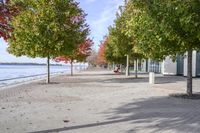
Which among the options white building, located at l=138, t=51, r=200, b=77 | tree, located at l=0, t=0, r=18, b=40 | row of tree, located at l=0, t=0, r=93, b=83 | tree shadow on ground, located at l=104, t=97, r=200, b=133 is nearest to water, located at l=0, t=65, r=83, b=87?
row of tree, located at l=0, t=0, r=93, b=83

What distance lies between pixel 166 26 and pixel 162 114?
15.8 feet

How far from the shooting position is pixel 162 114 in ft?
43.6

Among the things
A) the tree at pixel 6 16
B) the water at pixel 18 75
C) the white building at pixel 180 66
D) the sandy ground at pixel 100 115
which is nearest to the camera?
the tree at pixel 6 16

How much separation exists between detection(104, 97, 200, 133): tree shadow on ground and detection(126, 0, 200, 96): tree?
239cm

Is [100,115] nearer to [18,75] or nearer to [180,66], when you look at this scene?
[180,66]

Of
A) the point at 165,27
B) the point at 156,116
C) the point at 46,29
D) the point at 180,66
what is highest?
the point at 46,29

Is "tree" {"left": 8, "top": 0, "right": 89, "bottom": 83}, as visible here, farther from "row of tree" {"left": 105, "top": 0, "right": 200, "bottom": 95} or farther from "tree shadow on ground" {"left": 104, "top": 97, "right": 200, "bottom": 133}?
"tree shadow on ground" {"left": 104, "top": 97, "right": 200, "bottom": 133}

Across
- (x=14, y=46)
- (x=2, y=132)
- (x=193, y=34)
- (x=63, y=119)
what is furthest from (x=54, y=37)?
(x=2, y=132)

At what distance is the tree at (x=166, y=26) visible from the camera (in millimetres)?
16641

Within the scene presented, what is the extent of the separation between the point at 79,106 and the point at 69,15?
14348 millimetres

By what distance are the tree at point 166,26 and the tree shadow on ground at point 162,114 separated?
2395 mm

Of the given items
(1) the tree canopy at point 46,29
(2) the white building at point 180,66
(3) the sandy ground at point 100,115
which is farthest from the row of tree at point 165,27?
(2) the white building at point 180,66

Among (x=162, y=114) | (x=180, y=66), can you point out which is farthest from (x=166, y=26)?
(x=180, y=66)

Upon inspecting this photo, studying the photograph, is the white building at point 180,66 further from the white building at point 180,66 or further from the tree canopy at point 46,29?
the tree canopy at point 46,29
